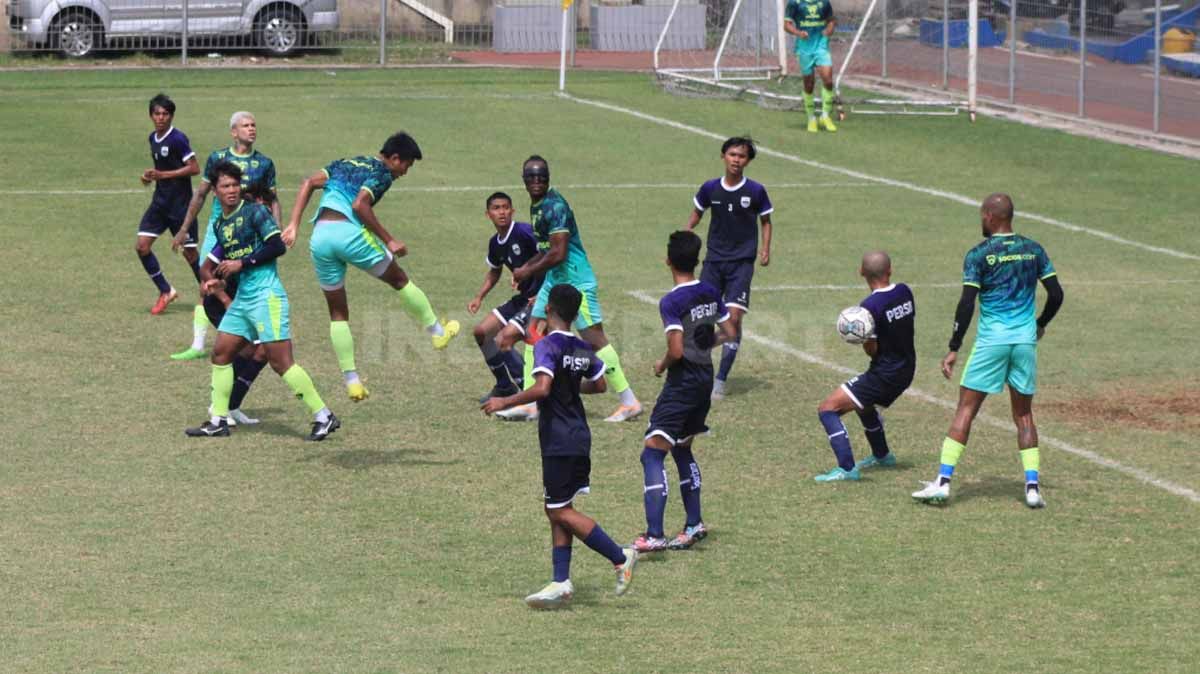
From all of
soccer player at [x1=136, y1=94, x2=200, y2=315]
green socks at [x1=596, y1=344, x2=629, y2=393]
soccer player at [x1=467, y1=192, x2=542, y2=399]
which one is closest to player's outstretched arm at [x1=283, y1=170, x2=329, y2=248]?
soccer player at [x1=467, y1=192, x2=542, y2=399]

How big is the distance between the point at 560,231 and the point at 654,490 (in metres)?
3.65

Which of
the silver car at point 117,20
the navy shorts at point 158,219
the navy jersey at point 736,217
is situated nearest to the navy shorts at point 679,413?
the navy jersey at point 736,217

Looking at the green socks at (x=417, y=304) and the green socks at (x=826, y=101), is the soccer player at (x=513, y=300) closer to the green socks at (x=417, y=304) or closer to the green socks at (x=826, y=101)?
the green socks at (x=417, y=304)

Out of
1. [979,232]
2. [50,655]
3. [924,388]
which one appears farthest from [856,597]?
[979,232]

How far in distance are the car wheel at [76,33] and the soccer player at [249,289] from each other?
26.8 metres

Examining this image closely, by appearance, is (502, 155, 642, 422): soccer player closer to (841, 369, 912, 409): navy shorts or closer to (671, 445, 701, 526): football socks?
(841, 369, 912, 409): navy shorts

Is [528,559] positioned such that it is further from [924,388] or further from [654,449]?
[924,388]

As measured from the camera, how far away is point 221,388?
14.2 meters

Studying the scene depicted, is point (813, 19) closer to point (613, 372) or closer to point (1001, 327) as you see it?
point (613, 372)

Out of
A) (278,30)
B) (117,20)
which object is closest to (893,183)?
(278,30)

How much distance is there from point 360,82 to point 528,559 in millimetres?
27715

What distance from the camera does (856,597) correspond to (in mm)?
10828

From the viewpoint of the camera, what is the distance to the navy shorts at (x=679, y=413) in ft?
38.6

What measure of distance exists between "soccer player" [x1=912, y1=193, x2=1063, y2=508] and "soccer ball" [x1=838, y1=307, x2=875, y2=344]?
0.67 metres
